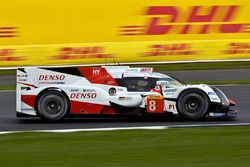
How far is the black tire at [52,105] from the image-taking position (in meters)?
Answer: 11.7

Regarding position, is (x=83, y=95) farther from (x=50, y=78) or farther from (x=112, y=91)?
(x=50, y=78)

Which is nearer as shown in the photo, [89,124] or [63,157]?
[63,157]

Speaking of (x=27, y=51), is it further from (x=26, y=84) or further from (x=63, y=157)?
(x=63, y=157)

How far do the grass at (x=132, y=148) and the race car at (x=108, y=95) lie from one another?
1.16 meters

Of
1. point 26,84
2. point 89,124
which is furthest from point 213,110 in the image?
point 26,84

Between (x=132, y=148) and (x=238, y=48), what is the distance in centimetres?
1426

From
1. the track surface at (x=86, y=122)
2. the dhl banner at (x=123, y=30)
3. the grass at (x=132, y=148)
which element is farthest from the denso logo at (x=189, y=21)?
the grass at (x=132, y=148)

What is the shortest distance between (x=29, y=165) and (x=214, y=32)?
51.8 ft

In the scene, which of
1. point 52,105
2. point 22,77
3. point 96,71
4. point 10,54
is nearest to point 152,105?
point 96,71

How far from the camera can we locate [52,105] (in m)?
11.8

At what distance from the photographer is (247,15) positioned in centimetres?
2272

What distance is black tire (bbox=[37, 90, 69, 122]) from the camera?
11703 millimetres

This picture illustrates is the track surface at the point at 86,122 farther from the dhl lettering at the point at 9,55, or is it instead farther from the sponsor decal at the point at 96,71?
the dhl lettering at the point at 9,55

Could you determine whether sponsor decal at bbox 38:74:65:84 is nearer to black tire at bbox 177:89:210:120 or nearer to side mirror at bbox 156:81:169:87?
side mirror at bbox 156:81:169:87
